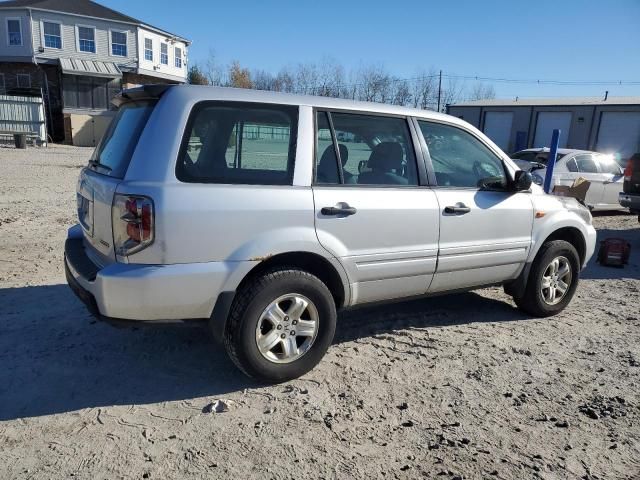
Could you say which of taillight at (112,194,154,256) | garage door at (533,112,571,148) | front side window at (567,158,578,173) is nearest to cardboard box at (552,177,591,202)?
front side window at (567,158,578,173)

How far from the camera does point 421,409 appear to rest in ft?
10.8

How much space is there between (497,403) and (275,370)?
1.51 meters

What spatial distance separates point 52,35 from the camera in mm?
32938

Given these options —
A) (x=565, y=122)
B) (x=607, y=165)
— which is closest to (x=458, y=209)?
(x=607, y=165)

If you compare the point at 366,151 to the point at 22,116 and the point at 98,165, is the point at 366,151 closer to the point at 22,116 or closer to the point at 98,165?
the point at 98,165

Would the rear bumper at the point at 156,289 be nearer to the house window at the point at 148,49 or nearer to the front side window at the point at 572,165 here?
the front side window at the point at 572,165

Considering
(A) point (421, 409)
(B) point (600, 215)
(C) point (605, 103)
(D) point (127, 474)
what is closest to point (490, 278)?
(A) point (421, 409)

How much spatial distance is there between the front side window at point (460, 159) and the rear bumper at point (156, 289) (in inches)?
74.8

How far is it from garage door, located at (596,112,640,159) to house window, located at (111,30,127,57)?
30.6 metres

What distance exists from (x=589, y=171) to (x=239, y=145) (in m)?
10.8

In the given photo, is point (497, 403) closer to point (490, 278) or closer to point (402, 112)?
point (490, 278)

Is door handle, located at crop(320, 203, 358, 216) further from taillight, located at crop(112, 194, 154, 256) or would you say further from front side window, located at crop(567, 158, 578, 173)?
front side window, located at crop(567, 158, 578, 173)

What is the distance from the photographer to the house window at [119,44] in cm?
3450

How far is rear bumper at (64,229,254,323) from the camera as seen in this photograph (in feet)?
9.79
